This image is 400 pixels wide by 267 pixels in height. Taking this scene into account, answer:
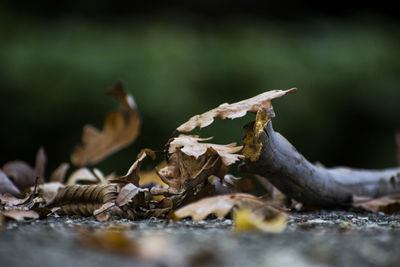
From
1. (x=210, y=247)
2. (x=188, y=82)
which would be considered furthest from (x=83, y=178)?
(x=188, y=82)

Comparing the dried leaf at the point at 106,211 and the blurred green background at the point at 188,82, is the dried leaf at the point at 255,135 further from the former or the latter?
the blurred green background at the point at 188,82

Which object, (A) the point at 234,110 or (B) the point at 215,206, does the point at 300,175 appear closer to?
(A) the point at 234,110

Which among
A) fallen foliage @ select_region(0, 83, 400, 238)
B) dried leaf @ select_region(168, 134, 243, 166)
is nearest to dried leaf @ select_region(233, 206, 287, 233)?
fallen foliage @ select_region(0, 83, 400, 238)

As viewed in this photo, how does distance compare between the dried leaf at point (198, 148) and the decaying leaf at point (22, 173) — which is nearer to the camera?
the dried leaf at point (198, 148)

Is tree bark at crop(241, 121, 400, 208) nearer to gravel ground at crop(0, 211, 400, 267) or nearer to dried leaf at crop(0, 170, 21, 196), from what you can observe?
gravel ground at crop(0, 211, 400, 267)

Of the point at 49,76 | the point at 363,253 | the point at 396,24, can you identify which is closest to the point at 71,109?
the point at 49,76

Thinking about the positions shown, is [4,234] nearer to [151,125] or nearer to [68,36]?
[151,125]

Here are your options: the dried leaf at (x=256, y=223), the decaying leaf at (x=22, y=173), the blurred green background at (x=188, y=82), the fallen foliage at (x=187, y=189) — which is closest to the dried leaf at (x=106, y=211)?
the fallen foliage at (x=187, y=189)
